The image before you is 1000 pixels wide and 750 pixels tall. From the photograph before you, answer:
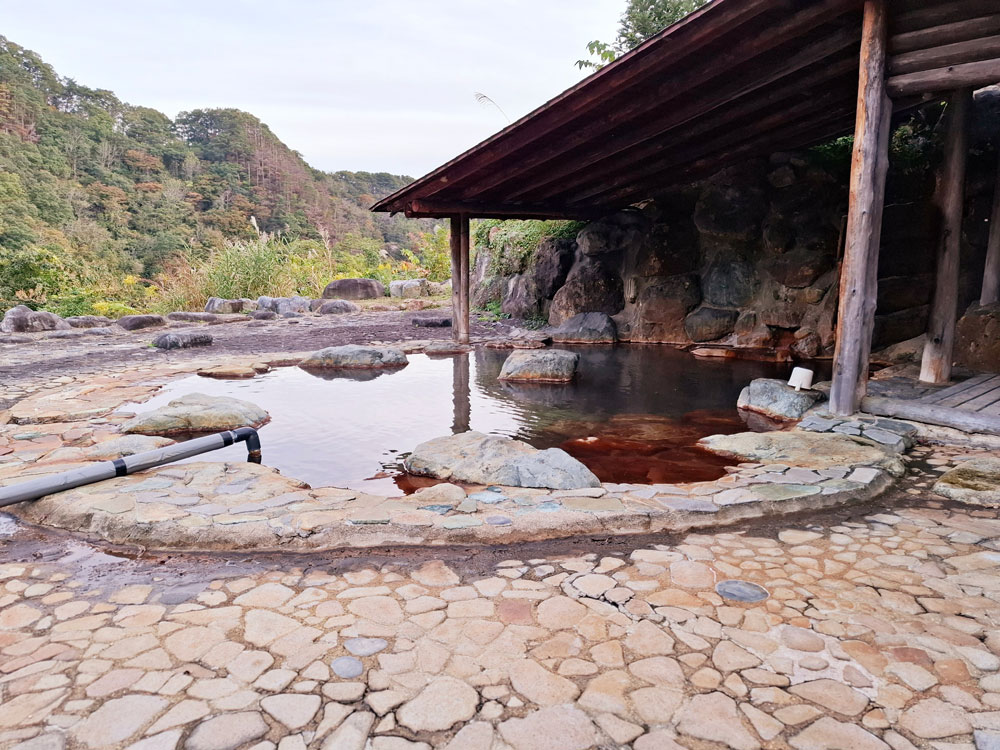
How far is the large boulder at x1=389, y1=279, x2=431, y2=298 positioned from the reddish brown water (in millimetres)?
8341

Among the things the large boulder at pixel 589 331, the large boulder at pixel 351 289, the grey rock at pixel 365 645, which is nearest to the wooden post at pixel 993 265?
the large boulder at pixel 589 331

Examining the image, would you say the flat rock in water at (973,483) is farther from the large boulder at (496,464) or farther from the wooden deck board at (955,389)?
the large boulder at (496,464)

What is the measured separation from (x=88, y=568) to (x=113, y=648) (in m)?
0.75

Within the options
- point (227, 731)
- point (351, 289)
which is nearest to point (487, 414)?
point (227, 731)

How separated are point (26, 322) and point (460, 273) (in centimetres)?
708

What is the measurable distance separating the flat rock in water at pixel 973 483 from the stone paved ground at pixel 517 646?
1.65ft

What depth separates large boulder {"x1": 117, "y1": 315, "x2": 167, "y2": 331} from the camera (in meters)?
10.5

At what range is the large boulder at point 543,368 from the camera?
7.19 m

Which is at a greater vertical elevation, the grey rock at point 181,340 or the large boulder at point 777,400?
the grey rock at point 181,340

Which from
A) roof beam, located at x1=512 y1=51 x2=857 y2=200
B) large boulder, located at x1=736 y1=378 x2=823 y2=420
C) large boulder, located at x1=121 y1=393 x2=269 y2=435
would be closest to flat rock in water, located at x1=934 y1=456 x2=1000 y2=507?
large boulder, located at x1=736 y1=378 x2=823 y2=420

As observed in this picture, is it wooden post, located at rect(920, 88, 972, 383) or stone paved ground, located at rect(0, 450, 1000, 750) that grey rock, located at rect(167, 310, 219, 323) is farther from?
wooden post, located at rect(920, 88, 972, 383)

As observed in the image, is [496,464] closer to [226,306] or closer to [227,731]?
[227,731]

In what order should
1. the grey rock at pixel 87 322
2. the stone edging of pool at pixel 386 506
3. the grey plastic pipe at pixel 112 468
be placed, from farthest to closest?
the grey rock at pixel 87 322, the grey plastic pipe at pixel 112 468, the stone edging of pool at pixel 386 506

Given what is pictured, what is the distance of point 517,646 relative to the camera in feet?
6.42
